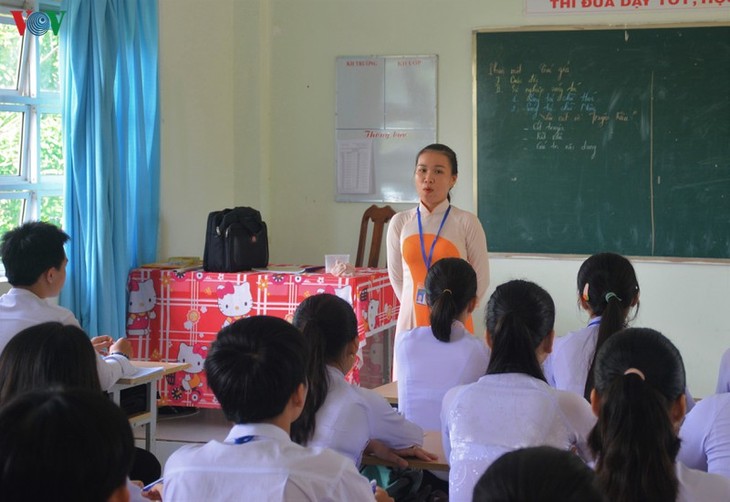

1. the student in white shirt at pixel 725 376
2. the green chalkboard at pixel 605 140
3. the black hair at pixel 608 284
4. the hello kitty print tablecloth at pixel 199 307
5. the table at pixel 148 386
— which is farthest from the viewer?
the green chalkboard at pixel 605 140

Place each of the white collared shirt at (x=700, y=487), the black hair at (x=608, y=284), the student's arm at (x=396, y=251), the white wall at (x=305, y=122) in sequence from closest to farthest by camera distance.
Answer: the white collared shirt at (x=700, y=487) → the black hair at (x=608, y=284) → the student's arm at (x=396, y=251) → the white wall at (x=305, y=122)

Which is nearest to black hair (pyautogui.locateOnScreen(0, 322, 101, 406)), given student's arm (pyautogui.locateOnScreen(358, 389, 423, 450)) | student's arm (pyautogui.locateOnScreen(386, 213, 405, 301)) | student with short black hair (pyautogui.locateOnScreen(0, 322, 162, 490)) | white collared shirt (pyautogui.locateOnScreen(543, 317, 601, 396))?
student with short black hair (pyautogui.locateOnScreen(0, 322, 162, 490))

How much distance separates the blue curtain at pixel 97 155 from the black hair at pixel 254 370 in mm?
3283

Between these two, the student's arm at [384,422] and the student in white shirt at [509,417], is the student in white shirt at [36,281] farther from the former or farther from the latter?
the student in white shirt at [509,417]

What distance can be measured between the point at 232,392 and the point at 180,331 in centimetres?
354

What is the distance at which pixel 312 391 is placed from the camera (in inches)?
91.8

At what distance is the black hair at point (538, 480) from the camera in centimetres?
97

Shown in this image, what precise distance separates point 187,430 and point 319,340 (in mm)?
2949

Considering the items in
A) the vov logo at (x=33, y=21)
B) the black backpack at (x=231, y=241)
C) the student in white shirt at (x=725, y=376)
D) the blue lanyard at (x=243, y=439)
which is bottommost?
the student in white shirt at (x=725, y=376)

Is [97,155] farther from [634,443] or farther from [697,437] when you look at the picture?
[634,443]

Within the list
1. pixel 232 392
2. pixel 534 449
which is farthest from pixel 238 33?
pixel 534 449

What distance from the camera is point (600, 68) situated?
18.1ft

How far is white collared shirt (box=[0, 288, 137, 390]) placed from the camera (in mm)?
2980

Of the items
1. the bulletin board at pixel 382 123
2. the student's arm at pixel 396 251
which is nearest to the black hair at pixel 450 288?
the student's arm at pixel 396 251
